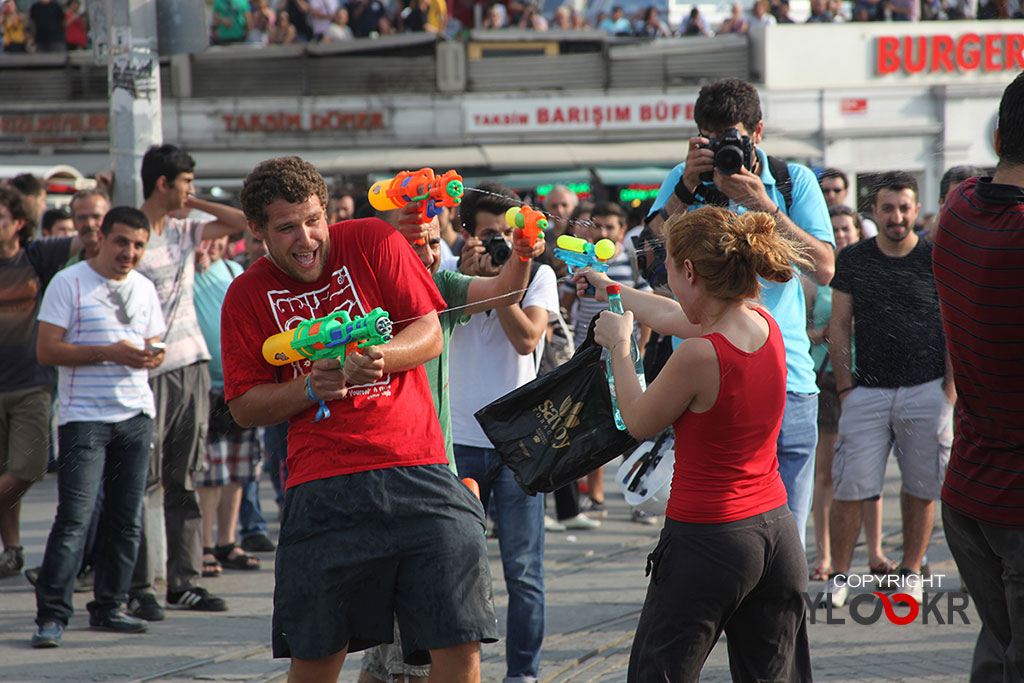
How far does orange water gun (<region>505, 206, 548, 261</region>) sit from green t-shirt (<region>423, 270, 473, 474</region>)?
1.12ft

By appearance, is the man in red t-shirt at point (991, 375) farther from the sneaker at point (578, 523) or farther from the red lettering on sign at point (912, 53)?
the red lettering on sign at point (912, 53)

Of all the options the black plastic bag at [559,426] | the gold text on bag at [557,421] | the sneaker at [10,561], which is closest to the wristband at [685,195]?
the black plastic bag at [559,426]

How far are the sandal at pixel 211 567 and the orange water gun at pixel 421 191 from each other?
365 cm

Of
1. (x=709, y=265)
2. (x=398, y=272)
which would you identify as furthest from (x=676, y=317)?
(x=398, y=272)

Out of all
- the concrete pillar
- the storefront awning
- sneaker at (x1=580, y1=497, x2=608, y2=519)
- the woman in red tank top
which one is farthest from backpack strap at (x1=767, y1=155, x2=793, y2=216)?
the storefront awning

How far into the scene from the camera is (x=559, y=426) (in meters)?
3.67


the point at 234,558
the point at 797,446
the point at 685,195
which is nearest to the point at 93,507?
the point at 234,558

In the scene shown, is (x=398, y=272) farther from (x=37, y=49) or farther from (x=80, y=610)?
(x=37, y=49)

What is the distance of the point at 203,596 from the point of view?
6004 mm

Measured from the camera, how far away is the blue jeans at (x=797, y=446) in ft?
14.0

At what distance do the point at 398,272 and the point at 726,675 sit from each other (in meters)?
2.44

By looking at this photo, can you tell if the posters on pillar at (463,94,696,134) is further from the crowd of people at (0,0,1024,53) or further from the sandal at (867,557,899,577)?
the sandal at (867,557,899,577)

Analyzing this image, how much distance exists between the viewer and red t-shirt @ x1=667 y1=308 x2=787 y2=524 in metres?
3.14

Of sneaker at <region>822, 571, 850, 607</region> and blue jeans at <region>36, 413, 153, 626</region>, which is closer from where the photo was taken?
blue jeans at <region>36, 413, 153, 626</region>
